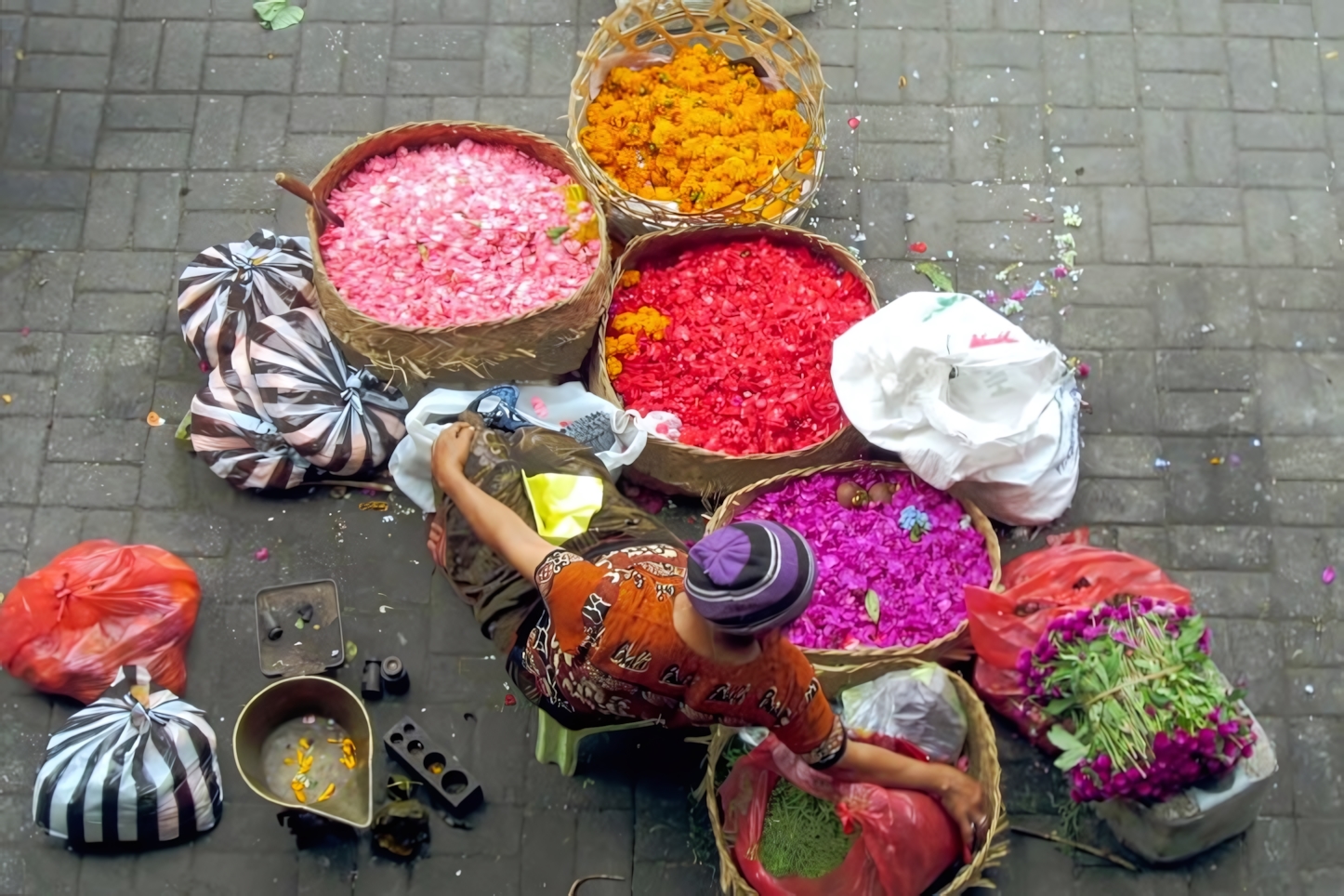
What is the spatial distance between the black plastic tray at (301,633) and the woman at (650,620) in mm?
592

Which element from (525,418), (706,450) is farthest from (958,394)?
(525,418)

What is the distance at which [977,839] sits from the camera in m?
3.41

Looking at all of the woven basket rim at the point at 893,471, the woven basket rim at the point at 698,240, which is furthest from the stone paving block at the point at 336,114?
the woven basket rim at the point at 893,471

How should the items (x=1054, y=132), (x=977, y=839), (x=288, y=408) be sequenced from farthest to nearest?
(x=1054, y=132)
(x=288, y=408)
(x=977, y=839)

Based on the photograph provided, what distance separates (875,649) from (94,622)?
2371 millimetres

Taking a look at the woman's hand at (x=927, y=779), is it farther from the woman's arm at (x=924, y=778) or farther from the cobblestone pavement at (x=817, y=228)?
the cobblestone pavement at (x=817, y=228)

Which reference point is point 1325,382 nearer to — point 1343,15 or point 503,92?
point 1343,15

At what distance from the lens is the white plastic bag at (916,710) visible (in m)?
3.54

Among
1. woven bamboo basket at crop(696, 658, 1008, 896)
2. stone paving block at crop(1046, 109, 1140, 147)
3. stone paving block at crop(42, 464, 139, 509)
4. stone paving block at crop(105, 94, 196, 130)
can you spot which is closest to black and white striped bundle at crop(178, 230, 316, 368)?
stone paving block at crop(42, 464, 139, 509)

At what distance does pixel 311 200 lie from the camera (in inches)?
154

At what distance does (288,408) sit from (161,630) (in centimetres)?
79

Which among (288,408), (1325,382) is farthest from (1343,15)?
(288,408)

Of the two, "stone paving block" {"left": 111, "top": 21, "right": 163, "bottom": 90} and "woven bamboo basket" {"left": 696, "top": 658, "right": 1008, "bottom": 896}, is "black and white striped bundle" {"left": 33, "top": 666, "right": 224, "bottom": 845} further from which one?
"stone paving block" {"left": 111, "top": 21, "right": 163, "bottom": 90}

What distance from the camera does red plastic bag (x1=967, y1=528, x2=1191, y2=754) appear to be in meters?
3.54
